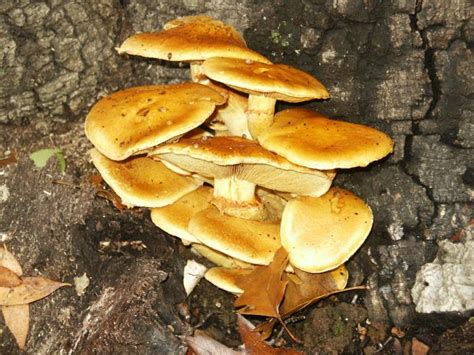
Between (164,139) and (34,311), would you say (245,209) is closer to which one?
(164,139)

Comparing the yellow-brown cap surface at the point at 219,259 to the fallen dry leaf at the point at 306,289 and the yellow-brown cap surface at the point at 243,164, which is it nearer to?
the fallen dry leaf at the point at 306,289

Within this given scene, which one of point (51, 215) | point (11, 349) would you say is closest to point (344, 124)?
point (51, 215)

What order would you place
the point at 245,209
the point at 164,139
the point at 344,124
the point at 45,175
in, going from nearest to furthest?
the point at 164,139, the point at 344,124, the point at 245,209, the point at 45,175

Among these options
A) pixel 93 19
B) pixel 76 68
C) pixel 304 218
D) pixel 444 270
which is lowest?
pixel 444 270

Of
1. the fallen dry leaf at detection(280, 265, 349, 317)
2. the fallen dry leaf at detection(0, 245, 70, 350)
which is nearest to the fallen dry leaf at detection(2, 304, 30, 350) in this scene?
the fallen dry leaf at detection(0, 245, 70, 350)

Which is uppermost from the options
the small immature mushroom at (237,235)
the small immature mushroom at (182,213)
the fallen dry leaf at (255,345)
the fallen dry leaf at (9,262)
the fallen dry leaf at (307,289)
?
the small immature mushroom at (237,235)

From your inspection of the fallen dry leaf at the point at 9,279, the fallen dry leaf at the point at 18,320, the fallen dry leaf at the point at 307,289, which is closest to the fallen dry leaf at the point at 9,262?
the fallen dry leaf at the point at 9,279
